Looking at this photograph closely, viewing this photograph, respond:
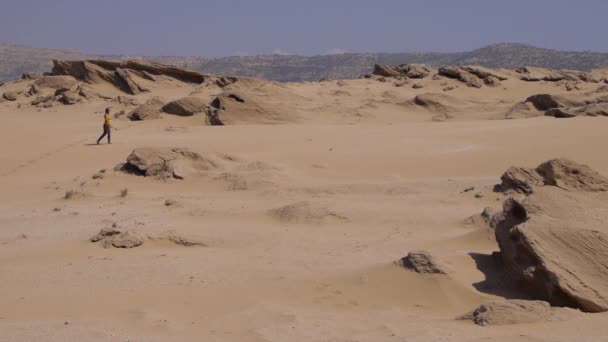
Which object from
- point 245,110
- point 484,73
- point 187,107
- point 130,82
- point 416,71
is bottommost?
point 187,107

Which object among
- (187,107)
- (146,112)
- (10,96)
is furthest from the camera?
(10,96)

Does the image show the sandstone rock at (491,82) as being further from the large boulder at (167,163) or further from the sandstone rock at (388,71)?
the large boulder at (167,163)

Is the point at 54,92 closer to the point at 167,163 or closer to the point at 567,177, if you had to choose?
the point at 167,163

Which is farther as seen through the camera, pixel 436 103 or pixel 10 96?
pixel 10 96

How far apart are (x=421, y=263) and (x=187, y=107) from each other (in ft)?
44.2

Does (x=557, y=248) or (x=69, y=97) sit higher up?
(x=557, y=248)

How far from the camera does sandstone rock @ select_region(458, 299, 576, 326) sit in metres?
4.44

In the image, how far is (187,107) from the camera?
59.6ft

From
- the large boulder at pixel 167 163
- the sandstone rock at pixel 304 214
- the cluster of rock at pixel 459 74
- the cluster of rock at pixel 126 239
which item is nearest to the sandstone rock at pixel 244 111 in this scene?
the large boulder at pixel 167 163

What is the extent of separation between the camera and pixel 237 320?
4922mm

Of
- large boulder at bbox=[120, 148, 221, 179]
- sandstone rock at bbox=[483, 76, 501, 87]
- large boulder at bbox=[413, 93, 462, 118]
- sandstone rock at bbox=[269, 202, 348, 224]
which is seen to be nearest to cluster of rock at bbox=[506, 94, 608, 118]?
large boulder at bbox=[413, 93, 462, 118]

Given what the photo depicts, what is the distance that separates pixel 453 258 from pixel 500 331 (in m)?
1.56

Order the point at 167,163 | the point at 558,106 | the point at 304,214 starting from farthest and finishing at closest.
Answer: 1. the point at 558,106
2. the point at 167,163
3. the point at 304,214

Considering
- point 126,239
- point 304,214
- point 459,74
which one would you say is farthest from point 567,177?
point 459,74
